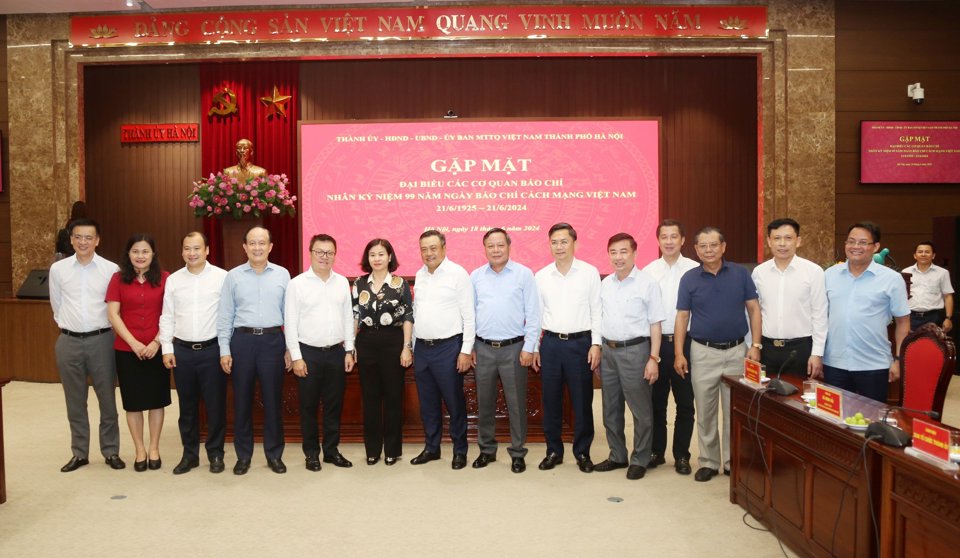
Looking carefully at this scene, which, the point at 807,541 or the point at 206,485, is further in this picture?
the point at 206,485

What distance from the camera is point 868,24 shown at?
23.6 ft

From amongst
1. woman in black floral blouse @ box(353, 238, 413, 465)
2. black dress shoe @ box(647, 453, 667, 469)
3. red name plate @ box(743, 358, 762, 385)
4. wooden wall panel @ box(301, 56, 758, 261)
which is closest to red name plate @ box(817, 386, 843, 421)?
red name plate @ box(743, 358, 762, 385)

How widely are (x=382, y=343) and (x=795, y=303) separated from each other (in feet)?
7.15

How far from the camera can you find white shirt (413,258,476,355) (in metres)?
3.94

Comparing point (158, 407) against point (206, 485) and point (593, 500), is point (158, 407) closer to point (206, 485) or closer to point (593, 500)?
point (206, 485)

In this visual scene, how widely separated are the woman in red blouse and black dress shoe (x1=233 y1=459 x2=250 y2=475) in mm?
533

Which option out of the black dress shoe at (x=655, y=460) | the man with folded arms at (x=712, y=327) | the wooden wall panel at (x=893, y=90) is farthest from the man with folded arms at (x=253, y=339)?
the wooden wall panel at (x=893, y=90)

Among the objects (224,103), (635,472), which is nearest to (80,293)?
(635,472)

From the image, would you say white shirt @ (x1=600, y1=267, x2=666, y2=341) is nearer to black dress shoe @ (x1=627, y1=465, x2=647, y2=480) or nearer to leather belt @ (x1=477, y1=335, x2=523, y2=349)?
leather belt @ (x1=477, y1=335, x2=523, y2=349)

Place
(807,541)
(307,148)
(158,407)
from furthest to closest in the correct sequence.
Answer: (307,148) → (158,407) → (807,541)

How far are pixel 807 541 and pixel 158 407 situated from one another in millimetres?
3253

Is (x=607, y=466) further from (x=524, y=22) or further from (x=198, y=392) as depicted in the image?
(x=524, y=22)

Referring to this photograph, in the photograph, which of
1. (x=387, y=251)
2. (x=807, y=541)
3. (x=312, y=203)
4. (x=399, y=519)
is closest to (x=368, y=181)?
(x=312, y=203)

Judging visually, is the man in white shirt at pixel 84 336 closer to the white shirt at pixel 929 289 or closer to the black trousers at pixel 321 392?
the black trousers at pixel 321 392
